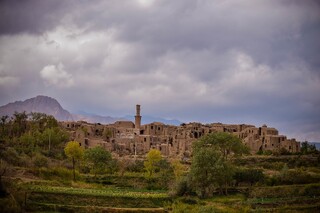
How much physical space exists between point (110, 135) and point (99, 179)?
31.8 metres

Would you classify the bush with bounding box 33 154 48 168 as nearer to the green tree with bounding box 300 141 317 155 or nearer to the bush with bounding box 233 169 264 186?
the bush with bounding box 233 169 264 186

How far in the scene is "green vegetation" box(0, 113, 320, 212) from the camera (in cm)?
4366

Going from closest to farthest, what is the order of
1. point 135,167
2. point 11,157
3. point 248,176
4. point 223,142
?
point 248,176 < point 11,157 < point 223,142 < point 135,167

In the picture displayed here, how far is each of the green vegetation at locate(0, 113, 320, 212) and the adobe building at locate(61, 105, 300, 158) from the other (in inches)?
244

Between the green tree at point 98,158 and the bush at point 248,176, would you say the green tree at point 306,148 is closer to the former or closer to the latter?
the bush at point 248,176

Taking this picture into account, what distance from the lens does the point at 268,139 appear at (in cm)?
8456

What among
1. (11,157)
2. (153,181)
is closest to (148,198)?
(153,181)

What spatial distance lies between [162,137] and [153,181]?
31175 millimetres

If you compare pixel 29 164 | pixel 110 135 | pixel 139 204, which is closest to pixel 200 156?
pixel 139 204

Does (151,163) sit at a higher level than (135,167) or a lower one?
higher

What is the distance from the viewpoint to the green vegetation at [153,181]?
4366cm

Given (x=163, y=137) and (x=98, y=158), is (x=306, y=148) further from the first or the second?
(x=98, y=158)

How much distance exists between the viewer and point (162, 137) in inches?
3713

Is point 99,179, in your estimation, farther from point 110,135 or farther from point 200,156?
point 110,135
